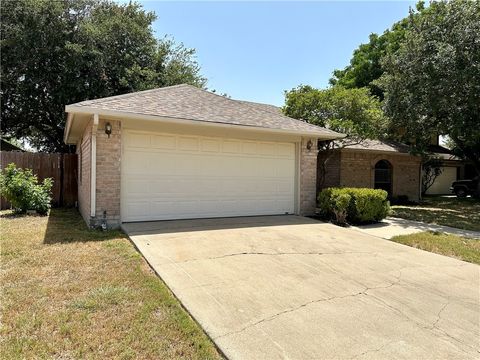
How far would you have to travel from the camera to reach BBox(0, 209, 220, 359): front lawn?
2.59 m

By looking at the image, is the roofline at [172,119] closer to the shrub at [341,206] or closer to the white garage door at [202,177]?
the white garage door at [202,177]

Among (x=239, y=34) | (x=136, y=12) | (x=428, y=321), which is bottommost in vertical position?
(x=428, y=321)

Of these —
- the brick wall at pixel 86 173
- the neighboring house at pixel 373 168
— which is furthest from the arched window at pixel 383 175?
the brick wall at pixel 86 173

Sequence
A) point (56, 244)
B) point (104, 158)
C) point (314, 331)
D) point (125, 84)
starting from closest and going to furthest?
point (314, 331), point (56, 244), point (104, 158), point (125, 84)

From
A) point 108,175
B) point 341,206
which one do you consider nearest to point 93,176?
point 108,175

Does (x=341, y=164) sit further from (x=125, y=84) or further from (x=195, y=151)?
(x=125, y=84)

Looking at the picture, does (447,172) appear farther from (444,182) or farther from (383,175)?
(383,175)

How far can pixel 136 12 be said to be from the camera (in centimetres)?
1917

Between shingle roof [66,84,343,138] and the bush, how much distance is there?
3777 mm

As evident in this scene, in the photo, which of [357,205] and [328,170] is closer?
[357,205]

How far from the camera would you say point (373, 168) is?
14977 mm

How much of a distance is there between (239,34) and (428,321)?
12050 mm

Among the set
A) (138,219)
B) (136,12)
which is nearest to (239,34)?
(138,219)

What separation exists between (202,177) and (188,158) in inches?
25.0
